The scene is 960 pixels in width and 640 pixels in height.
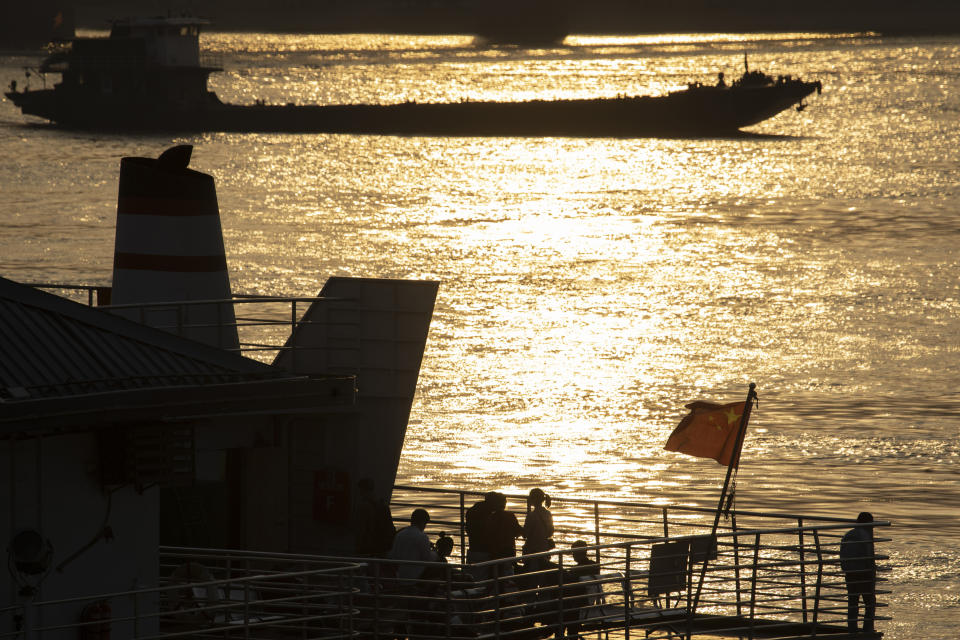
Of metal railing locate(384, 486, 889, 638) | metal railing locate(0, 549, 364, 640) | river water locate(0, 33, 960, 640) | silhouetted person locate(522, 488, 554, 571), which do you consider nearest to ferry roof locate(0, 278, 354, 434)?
metal railing locate(0, 549, 364, 640)

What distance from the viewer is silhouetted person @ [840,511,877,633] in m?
14.0

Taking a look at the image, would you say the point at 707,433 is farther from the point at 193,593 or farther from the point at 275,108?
the point at 275,108

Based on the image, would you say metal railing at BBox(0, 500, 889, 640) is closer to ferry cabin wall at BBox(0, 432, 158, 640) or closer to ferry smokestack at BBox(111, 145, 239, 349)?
ferry cabin wall at BBox(0, 432, 158, 640)

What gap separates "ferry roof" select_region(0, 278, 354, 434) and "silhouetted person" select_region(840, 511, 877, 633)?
5.94m

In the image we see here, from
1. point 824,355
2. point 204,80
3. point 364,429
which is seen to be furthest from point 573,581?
point 204,80

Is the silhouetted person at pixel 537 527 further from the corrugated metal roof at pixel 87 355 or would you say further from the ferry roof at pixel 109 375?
the corrugated metal roof at pixel 87 355

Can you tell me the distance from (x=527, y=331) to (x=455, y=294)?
7.22m

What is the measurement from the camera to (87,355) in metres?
9.38

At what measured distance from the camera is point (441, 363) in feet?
131

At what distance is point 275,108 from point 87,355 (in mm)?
119462

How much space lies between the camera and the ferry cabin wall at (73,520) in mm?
9141

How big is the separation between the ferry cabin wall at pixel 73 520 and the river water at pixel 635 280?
41.7 ft

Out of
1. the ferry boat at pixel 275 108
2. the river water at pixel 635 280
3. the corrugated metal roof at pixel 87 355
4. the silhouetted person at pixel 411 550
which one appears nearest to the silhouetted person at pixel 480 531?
the silhouetted person at pixel 411 550

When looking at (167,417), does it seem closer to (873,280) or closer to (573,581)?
(573,581)
